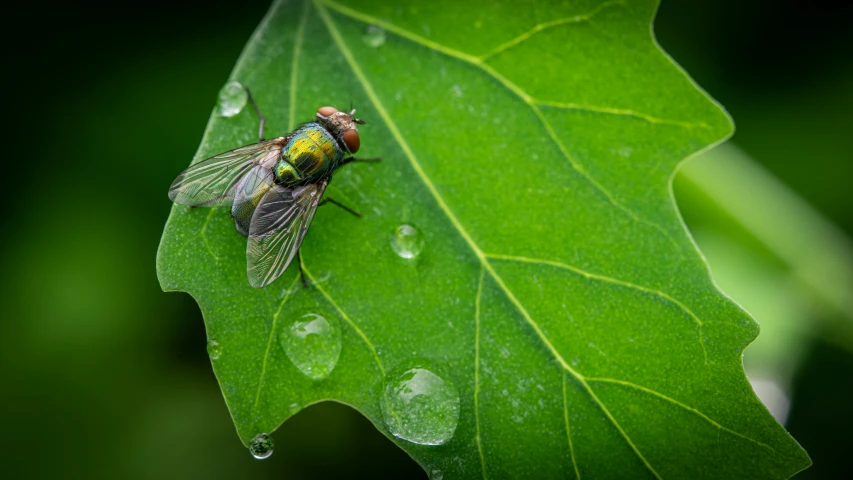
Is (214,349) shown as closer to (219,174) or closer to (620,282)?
(219,174)

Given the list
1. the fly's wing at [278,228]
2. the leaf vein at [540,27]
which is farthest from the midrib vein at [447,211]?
the leaf vein at [540,27]

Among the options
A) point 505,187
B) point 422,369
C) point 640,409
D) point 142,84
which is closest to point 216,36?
point 142,84

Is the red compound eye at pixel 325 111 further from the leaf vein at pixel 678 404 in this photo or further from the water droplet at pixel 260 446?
the leaf vein at pixel 678 404

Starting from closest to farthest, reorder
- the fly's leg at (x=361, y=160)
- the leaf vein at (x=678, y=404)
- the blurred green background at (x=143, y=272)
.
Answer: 1. the leaf vein at (x=678, y=404)
2. the fly's leg at (x=361, y=160)
3. the blurred green background at (x=143, y=272)

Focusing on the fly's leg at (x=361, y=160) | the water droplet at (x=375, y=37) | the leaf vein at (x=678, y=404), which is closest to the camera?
the leaf vein at (x=678, y=404)

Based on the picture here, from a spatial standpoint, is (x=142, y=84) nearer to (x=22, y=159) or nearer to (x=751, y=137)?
(x=22, y=159)

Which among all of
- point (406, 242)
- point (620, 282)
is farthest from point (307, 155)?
point (620, 282)
